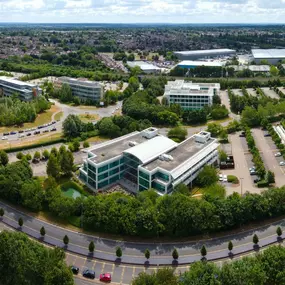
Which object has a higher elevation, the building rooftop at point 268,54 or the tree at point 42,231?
the tree at point 42,231

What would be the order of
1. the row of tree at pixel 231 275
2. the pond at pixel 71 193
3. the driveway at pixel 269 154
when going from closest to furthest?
the row of tree at pixel 231 275 < the pond at pixel 71 193 < the driveway at pixel 269 154

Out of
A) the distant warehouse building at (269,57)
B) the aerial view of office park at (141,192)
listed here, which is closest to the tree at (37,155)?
the aerial view of office park at (141,192)

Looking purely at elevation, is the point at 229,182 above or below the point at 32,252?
below

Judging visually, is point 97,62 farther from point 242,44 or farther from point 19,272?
point 19,272

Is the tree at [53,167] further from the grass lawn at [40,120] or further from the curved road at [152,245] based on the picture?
the grass lawn at [40,120]

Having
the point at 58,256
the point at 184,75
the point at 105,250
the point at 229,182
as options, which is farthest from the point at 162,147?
the point at 184,75

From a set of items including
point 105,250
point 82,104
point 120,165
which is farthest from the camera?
point 82,104

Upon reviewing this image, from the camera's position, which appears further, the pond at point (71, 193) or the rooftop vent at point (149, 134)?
the rooftop vent at point (149, 134)
